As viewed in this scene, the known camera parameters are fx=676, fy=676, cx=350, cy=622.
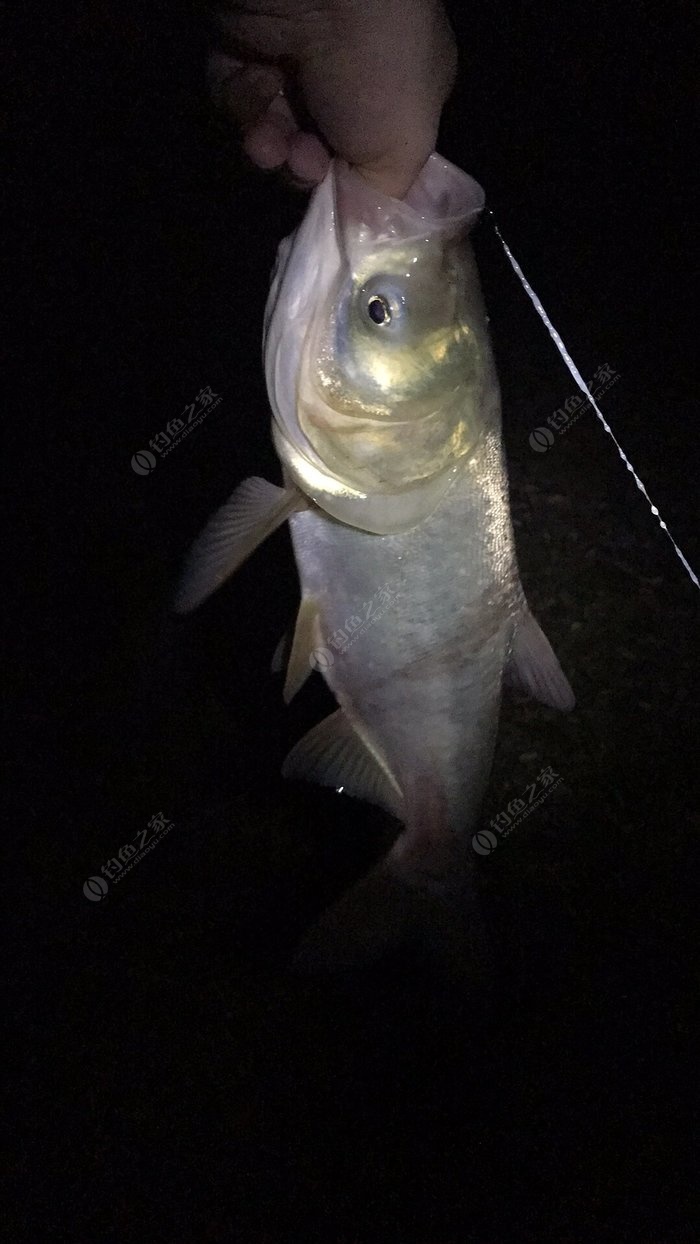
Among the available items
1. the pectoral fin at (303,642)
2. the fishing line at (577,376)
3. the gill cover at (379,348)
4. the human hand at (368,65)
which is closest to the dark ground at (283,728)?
the fishing line at (577,376)

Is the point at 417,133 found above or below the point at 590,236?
above

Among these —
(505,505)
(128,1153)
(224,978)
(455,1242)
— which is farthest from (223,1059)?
(505,505)

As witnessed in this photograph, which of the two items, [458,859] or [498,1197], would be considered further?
[498,1197]

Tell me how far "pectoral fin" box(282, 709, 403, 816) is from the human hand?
31.8 inches

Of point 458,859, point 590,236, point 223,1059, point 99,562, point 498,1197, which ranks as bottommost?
point 498,1197

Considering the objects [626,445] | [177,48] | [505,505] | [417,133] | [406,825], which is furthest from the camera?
[626,445]

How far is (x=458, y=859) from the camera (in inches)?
52.6

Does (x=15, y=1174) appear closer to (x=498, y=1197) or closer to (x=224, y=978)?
(x=224, y=978)

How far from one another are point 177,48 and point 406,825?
2.08 metres

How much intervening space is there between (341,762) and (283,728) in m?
0.68

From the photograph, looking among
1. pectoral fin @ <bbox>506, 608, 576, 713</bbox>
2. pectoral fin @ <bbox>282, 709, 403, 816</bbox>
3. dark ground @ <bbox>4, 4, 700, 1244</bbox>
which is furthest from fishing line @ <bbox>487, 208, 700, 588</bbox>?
pectoral fin @ <bbox>282, 709, 403, 816</bbox>

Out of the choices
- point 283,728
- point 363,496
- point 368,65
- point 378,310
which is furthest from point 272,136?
point 283,728

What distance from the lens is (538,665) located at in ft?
3.90

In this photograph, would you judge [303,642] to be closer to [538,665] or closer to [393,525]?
[393,525]
